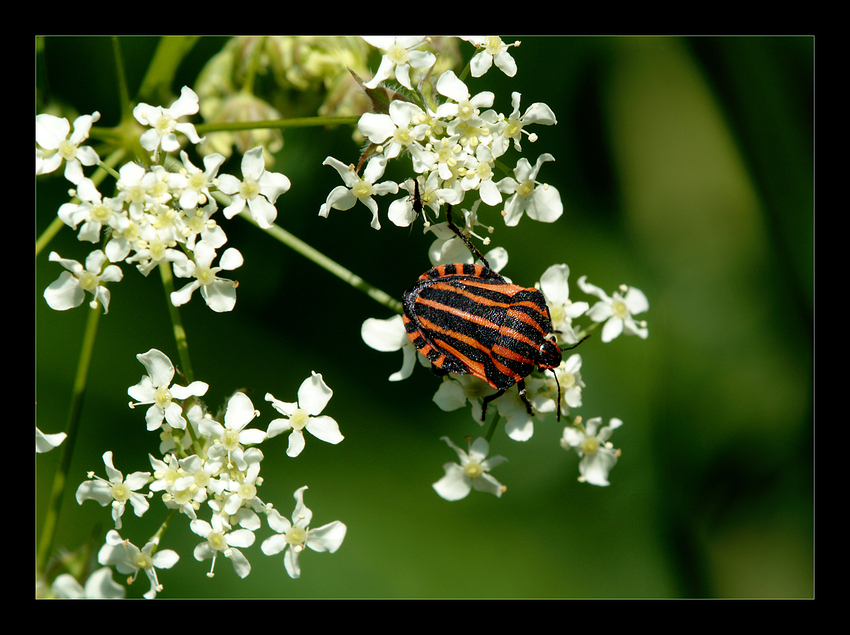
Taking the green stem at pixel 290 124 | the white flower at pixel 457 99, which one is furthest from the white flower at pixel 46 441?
the white flower at pixel 457 99

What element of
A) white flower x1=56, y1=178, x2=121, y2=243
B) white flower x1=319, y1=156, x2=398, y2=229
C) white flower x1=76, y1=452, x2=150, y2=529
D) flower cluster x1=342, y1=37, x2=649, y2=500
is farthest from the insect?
white flower x1=76, y1=452, x2=150, y2=529

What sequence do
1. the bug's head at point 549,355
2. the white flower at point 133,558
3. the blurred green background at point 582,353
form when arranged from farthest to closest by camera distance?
the blurred green background at point 582,353
the bug's head at point 549,355
the white flower at point 133,558

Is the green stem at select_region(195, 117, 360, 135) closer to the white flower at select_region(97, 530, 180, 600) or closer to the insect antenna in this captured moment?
the insect antenna

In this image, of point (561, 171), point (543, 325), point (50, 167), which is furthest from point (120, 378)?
point (561, 171)

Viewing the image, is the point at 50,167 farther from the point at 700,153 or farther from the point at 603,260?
the point at 700,153

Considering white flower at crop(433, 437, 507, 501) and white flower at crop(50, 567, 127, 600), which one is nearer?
white flower at crop(50, 567, 127, 600)

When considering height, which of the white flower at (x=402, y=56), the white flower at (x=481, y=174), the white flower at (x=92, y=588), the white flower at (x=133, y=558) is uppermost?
the white flower at (x=402, y=56)

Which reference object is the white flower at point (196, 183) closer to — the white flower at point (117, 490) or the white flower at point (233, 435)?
the white flower at point (233, 435)

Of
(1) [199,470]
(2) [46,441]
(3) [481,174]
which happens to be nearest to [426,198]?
(3) [481,174]
